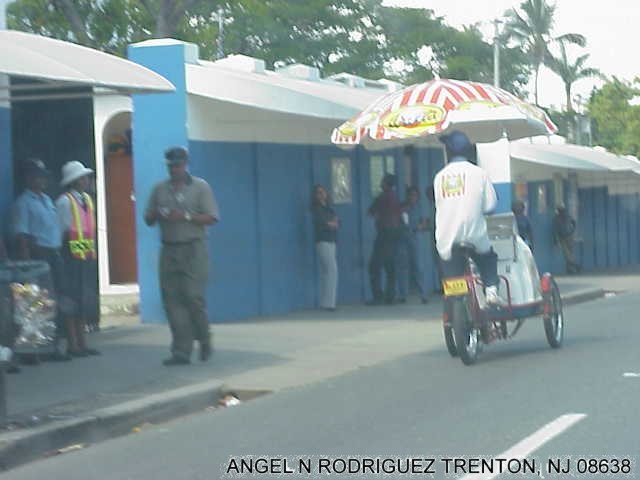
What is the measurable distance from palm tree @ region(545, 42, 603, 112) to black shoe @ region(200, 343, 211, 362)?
54311 mm

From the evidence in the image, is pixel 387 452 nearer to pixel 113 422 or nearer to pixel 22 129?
pixel 113 422

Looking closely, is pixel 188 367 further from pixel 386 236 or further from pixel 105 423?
pixel 386 236

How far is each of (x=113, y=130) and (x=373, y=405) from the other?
1082 centimetres

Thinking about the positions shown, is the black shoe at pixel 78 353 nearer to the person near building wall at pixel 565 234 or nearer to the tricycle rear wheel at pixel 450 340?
the tricycle rear wheel at pixel 450 340

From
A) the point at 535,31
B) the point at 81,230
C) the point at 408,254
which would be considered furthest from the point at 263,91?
the point at 535,31

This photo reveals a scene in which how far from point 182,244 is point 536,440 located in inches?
189

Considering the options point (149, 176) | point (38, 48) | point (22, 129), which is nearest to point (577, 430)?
point (38, 48)

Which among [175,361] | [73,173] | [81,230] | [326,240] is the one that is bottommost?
[175,361]

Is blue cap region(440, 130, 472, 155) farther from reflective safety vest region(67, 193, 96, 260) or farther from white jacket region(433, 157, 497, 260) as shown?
reflective safety vest region(67, 193, 96, 260)

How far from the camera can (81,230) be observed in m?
13.5

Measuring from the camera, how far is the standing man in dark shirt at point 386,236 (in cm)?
2016

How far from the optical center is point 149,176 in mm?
17219

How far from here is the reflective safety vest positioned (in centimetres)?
1348

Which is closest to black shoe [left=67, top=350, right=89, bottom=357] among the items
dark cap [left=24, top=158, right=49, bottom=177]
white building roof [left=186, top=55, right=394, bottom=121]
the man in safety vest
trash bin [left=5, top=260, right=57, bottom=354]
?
the man in safety vest
